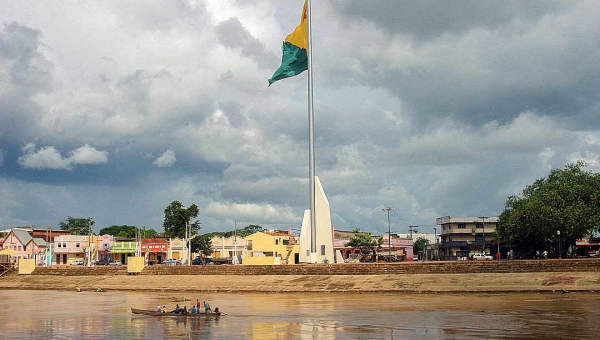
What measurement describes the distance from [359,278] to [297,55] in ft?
59.5

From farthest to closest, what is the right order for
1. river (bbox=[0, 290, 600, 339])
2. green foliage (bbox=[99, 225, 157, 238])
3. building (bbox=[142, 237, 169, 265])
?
green foliage (bbox=[99, 225, 157, 238]), building (bbox=[142, 237, 169, 265]), river (bbox=[0, 290, 600, 339])

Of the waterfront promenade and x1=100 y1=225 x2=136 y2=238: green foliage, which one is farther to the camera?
x1=100 y1=225 x2=136 y2=238: green foliage

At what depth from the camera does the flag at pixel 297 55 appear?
50500mm

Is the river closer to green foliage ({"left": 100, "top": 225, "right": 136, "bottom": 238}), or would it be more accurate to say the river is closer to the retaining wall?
the retaining wall

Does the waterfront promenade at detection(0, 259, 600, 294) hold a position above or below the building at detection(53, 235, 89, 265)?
below

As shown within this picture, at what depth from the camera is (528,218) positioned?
238 ft

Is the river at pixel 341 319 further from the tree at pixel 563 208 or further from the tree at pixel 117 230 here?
the tree at pixel 117 230

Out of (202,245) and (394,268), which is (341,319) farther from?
(202,245)

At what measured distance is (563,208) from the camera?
70.8m

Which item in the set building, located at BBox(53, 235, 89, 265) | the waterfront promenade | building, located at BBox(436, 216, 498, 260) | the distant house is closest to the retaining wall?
the waterfront promenade

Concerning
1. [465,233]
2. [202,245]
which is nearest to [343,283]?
[202,245]

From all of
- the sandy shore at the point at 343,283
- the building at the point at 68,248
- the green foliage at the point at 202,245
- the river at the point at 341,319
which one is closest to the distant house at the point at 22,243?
the building at the point at 68,248

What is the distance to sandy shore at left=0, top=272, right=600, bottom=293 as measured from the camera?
3888 centimetres

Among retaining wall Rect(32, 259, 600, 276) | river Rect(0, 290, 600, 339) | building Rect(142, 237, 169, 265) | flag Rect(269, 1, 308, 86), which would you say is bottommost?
river Rect(0, 290, 600, 339)
